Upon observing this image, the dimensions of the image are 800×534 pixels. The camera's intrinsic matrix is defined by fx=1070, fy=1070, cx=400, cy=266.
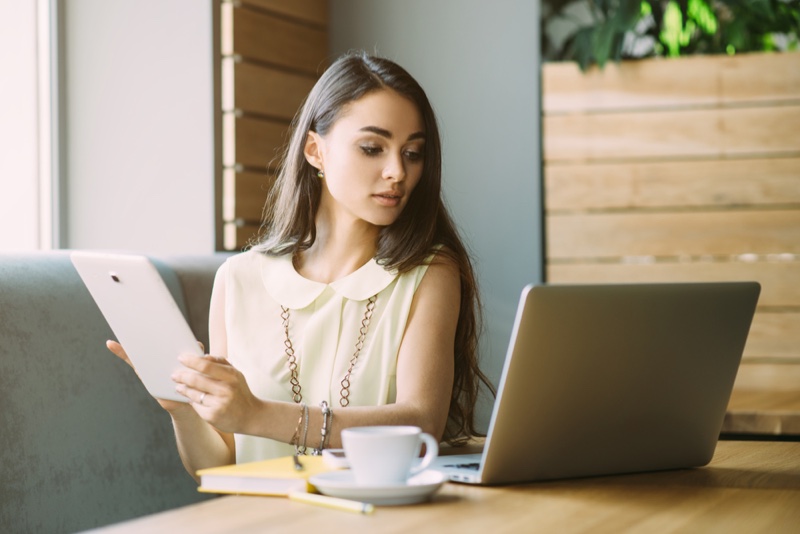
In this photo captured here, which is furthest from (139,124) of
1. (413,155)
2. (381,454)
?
(381,454)

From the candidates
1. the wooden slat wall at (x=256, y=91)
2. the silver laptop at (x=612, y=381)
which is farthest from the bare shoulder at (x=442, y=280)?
the wooden slat wall at (x=256, y=91)

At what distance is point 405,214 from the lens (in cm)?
183

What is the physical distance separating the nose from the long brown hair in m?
0.11

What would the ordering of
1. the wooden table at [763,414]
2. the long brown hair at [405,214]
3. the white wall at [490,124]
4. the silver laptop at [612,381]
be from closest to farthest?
the silver laptop at [612,381] → the long brown hair at [405,214] → the wooden table at [763,414] → the white wall at [490,124]

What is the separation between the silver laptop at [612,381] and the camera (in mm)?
1105

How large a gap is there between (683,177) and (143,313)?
2359mm

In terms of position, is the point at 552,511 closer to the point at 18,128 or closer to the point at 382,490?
the point at 382,490

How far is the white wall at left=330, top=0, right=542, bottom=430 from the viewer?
3.50 meters

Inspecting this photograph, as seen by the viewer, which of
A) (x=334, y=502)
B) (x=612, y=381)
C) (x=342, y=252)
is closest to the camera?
(x=334, y=502)

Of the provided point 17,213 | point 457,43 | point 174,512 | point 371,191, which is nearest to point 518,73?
point 457,43

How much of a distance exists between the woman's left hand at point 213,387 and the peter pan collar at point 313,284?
48cm

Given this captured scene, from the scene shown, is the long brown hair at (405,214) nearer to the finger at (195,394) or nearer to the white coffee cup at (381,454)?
the finger at (195,394)

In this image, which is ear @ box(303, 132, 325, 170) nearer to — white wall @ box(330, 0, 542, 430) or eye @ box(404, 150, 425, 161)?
eye @ box(404, 150, 425, 161)

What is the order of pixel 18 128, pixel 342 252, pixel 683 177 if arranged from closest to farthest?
1. pixel 342 252
2. pixel 18 128
3. pixel 683 177
